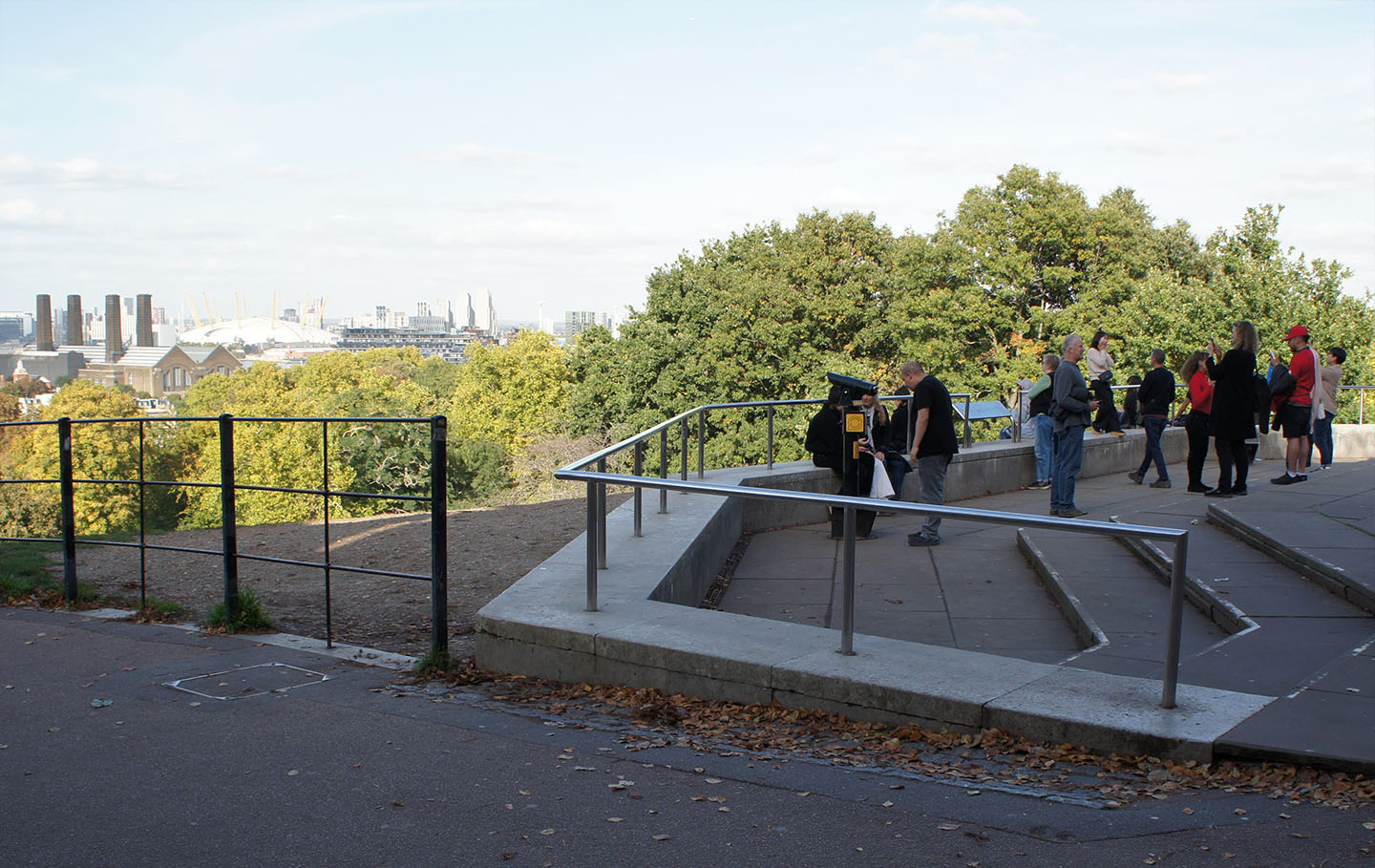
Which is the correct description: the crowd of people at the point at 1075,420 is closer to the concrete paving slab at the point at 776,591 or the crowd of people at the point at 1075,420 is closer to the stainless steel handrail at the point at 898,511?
the concrete paving slab at the point at 776,591

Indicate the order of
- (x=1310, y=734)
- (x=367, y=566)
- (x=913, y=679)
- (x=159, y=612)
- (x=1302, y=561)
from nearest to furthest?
1. (x=1310, y=734)
2. (x=913, y=679)
3. (x=1302, y=561)
4. (x=159, y=612)
5. (x=367, y=566)

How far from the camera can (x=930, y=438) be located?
1024 centimetres

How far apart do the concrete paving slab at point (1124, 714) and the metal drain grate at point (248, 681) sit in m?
3.83

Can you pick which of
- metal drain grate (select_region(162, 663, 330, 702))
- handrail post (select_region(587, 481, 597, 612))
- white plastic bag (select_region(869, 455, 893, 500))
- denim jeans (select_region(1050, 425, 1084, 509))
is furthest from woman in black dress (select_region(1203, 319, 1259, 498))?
metal drain grate (select_region(162, 663, 330, 702))

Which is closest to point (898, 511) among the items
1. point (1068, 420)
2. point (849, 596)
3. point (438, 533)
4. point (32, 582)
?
point (849, 596)

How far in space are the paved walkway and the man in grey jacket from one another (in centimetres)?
76

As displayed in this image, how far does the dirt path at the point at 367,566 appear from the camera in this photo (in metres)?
8.17

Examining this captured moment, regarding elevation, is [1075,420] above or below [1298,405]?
below

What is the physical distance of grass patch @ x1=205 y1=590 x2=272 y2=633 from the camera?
24.9ft

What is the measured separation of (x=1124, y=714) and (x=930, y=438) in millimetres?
5894

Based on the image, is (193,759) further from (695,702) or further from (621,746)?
(695,702)

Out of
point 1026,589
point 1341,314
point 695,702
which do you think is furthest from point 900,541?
point 1341,314

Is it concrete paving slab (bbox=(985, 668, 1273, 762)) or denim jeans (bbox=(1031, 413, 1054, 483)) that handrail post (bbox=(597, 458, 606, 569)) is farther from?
denim jeans (bbox=(1031, 413, 1054, 483))

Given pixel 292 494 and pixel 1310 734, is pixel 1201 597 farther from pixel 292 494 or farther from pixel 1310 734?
pixel 292 494
